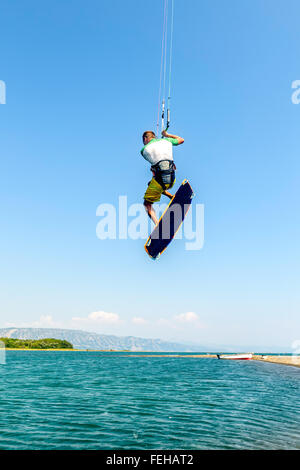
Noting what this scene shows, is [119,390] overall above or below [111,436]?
below

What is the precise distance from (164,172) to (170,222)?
2197mm

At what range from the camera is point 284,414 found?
17.6m

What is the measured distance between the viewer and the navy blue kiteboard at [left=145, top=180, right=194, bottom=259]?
10664 mm

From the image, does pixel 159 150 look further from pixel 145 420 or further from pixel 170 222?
pixel 145 420

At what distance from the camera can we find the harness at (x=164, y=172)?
916 cm

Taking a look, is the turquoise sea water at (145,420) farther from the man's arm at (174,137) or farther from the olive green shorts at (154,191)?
the man's arm at (174,137)

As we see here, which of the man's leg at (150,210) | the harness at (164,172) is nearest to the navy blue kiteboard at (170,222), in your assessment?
the man's leg at (150,210)

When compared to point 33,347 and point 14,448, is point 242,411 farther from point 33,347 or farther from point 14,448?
point 33,347

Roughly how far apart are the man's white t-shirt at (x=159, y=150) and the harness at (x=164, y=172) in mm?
115

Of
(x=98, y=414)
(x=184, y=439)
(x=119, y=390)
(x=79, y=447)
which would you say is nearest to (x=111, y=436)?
(x=79, y=447)

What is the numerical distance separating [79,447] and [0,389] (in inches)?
694

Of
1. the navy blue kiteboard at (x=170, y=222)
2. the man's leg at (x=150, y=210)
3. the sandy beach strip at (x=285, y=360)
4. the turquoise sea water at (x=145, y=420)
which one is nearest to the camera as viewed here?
the man's leg at (x=150, y=210)

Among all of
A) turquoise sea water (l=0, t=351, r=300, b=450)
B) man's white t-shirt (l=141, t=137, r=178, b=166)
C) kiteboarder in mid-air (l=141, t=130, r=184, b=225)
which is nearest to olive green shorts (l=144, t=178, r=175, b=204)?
kiteboarder in mid-air (l=141, t=130, r=184, b=225)

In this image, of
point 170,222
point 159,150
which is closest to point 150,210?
point 170,222
